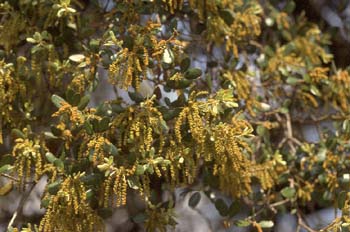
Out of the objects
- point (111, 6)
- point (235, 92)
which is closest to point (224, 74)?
point (235, 92)

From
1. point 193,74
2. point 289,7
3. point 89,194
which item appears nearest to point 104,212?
point 89,194

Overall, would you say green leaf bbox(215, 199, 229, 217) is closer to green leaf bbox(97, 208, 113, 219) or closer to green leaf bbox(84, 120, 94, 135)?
green leaf bbox(97, 208, 113, 219)

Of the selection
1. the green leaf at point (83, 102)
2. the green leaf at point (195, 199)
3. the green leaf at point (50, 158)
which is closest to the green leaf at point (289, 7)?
the green leaf at point (195, 199)

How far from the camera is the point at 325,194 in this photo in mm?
2223

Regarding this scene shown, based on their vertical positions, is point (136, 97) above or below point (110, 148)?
above

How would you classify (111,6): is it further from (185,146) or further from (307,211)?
(307,211)

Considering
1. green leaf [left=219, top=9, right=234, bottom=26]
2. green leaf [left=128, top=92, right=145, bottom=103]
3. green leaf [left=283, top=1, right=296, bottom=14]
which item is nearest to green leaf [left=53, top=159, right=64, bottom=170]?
green leaf [left=128, top=92, right=145, bottom=103]

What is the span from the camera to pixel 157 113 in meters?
1.75

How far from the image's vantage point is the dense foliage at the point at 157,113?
1.74 meters

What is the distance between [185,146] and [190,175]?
0.27 feet

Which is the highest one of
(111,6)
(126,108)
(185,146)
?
(111,6)

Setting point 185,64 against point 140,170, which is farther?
point 185,64

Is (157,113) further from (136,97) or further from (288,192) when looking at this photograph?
(288,192)

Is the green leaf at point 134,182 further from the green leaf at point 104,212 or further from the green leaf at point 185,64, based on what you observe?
the green leaf at point 185,64
